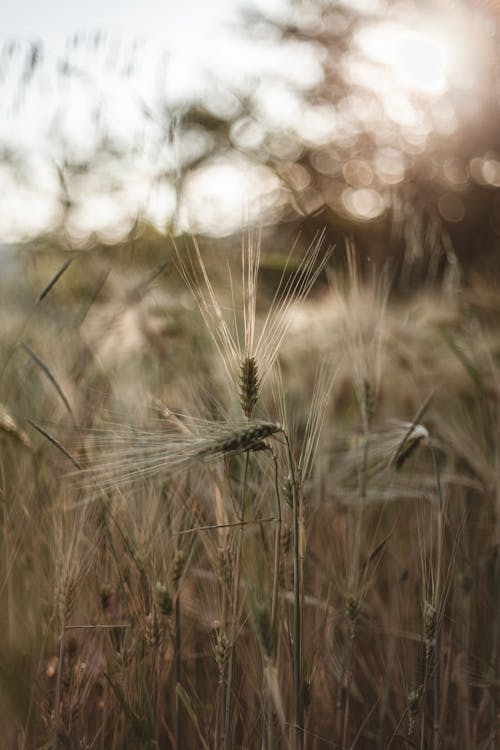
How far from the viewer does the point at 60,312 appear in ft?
5.16

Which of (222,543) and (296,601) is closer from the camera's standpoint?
(296,601)

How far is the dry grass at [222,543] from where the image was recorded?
2.41 ft

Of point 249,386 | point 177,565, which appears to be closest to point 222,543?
point 177,565

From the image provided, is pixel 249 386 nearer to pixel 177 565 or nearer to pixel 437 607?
pixel 177 565

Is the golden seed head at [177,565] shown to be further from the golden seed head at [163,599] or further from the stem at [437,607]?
the stem at [437,607]

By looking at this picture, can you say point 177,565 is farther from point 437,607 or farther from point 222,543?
point 437,607

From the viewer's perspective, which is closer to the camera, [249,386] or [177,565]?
[249,386]

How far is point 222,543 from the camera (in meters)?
0.79

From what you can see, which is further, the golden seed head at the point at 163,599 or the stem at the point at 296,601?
the golden seed head at the point at 163,599

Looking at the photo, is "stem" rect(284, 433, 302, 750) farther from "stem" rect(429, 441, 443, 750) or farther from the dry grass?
"stem" rect(429, 441, 443, 750)

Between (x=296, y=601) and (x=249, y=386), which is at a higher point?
(x=249, y=386)

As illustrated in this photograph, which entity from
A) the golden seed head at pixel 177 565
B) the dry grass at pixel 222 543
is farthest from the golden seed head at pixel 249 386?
the golden seed head at pixel 177 565

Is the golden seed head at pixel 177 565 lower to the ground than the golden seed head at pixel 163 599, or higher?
higher

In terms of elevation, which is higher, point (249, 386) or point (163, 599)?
point (249, 386)
